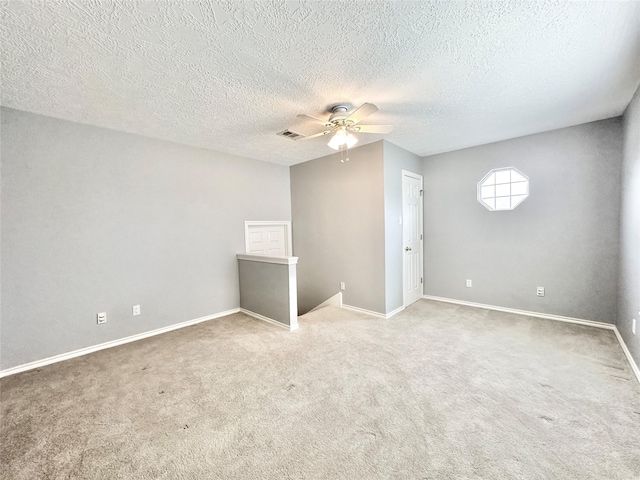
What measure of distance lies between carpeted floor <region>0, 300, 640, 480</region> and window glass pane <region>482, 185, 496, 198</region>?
1.98 meters

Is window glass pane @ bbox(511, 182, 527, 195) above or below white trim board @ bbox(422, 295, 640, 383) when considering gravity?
above

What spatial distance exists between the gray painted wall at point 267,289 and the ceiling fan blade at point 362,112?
5.99 feet

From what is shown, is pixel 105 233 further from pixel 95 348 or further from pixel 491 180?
pixel 491 180

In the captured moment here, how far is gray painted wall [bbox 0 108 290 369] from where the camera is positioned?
101 inches

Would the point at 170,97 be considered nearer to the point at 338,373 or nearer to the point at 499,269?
the point at 338,373

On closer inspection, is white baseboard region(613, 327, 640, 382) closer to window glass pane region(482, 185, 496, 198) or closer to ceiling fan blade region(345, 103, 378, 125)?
window glass pane region(482, 185, 496, 198)

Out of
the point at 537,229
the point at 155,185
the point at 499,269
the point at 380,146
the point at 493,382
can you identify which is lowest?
the point at 493,382

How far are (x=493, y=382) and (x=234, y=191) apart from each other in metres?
3.96

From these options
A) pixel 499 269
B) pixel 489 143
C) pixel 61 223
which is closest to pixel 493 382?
pixel 499 269

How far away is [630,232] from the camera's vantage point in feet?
8.45

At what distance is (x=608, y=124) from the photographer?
312cm

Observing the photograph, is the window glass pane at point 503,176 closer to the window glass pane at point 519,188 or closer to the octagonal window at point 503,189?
the octagonal window at point 503,189

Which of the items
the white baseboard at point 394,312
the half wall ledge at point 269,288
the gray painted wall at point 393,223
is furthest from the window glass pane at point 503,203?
the half wall ledge at point 269,288

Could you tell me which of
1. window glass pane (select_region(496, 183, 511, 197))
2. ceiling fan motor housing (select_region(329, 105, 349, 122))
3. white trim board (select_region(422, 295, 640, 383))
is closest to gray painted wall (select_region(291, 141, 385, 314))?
ceiling fan motor housing (select_region(329, 105, 349, 122))
